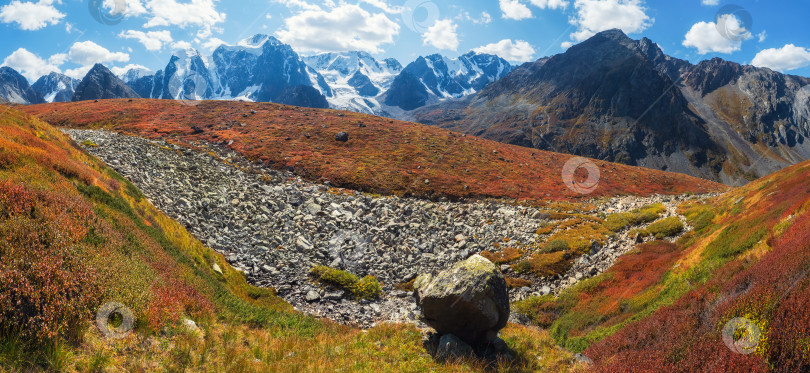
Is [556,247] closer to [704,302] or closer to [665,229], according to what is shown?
[665,229]

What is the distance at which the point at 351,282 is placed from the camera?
798 inches

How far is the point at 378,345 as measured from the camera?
11453 mm

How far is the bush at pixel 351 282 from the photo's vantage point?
19781 mm

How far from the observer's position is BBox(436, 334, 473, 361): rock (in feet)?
36.1

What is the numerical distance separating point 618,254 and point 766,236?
11.2 m

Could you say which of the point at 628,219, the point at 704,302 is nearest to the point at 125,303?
the point at 704,302

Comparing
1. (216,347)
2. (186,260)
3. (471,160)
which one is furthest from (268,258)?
(471,160)

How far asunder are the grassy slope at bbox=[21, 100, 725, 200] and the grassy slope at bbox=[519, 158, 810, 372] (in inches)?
1120

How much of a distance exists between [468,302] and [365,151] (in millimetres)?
52742

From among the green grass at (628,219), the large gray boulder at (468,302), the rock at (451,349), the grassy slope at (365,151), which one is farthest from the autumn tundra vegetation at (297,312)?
the grassy slope at (365,151)

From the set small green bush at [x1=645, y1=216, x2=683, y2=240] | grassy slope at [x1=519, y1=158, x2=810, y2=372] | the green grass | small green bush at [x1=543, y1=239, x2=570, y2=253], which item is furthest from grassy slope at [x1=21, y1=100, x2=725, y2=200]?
grassy slope at [x1=519, y1=158, x2=810, y2=372]

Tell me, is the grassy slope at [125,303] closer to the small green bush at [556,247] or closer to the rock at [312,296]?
the rock at [312,296]

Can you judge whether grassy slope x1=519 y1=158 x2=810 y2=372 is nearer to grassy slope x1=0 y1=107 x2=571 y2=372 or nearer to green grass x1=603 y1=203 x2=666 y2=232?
grassy slope x1=0 y1=107 x2=571 y2=372

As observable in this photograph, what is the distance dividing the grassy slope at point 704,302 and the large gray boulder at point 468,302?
3.27 meters
